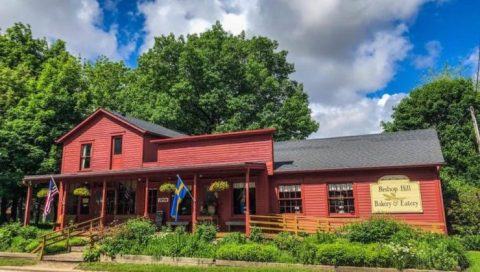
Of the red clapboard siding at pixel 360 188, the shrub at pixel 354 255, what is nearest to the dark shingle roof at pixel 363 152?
the red clapboard siding at pixel 360 188

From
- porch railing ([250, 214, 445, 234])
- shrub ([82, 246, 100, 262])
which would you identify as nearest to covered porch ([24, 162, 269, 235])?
porch railing ([250, 214, 445, 234])

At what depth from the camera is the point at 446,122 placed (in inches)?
1281

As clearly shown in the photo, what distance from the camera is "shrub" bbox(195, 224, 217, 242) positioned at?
1705cm

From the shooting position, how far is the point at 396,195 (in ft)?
61.5

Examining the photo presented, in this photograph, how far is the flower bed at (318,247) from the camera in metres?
12.6

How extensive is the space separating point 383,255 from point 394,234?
9.25ft

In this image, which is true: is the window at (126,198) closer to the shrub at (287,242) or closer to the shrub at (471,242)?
the shrub at (287,242)

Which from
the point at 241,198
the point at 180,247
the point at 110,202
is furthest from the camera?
the point at 110,202

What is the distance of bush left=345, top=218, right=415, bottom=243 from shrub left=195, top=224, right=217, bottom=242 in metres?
5.92

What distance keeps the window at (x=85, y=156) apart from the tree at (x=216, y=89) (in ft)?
34.4

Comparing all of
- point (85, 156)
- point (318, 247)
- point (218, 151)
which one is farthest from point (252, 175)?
point (85, 156)

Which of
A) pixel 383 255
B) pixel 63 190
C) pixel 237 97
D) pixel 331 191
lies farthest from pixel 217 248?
pixel 237 97

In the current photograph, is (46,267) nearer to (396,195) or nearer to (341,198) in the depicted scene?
(341,198)

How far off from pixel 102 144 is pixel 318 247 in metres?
17.7
